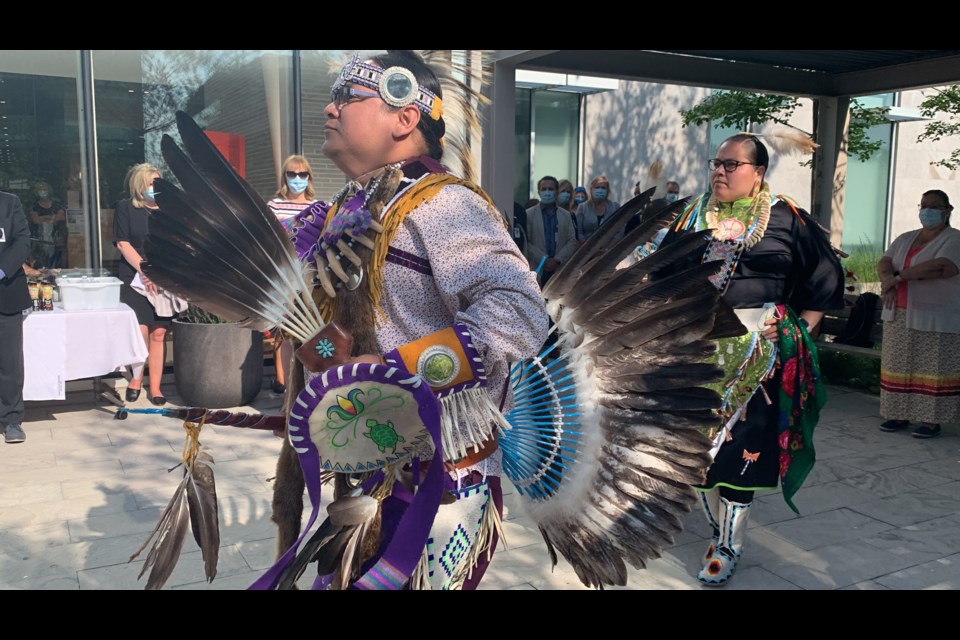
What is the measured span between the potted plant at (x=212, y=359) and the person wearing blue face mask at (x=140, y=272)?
0.73 feet

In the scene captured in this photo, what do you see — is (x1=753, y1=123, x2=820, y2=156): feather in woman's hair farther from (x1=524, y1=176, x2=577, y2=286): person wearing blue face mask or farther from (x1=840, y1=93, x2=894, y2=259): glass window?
(x1=840, y1=93, x2=894, y2=259): glass window

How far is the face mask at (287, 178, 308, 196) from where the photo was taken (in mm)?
6168

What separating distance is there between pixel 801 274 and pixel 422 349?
2.52 metres

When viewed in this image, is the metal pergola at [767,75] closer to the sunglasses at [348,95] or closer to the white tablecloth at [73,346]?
the white tablecloth at [73,346]

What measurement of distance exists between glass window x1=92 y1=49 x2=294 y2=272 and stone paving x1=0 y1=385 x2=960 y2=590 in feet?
8.32

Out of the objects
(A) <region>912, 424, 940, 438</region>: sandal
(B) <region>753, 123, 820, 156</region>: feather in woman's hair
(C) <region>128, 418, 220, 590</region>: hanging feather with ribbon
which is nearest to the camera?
(C) <region>128, 418, 220, 590</region>: hanging feather with ribbon

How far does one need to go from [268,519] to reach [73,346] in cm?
259

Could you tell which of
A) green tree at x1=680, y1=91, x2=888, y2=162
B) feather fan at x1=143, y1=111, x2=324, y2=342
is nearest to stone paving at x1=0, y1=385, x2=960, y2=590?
feather fan at x1=143, y1=111, x2=324, y2=342

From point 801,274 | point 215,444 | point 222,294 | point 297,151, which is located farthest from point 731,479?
point 297,151

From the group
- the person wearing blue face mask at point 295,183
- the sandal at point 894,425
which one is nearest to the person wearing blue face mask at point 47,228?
the person wearing blue face mask at point 295,183

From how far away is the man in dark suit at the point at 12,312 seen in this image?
17.3ft

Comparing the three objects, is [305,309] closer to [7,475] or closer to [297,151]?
[7,475]

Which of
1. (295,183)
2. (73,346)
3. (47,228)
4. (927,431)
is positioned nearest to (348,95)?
(295,183)

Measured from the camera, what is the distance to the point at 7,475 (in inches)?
184
